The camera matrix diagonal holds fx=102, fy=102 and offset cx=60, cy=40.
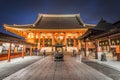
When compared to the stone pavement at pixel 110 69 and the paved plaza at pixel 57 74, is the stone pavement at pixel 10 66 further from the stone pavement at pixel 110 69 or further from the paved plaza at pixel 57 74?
the stone pavement at pixel 110 69

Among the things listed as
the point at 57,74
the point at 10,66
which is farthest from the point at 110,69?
the point at 10,66

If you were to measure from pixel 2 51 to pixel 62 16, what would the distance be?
75.5 ft

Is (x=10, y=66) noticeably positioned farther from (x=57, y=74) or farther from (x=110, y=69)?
(x=110, y=69)

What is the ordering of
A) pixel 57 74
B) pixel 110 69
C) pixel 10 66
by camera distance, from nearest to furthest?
pixel 57 74 → pixel 110 69 → pixel 10 66

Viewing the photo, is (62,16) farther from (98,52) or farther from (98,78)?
(98,78)

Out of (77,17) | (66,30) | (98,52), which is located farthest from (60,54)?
(77,17)

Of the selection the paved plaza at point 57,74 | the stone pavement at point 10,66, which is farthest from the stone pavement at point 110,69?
the stone pavement at point 10,66

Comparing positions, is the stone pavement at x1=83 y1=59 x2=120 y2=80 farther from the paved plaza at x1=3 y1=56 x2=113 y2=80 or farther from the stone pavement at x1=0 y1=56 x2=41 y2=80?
the stone pavement at x1=0 y1=56 x2=41 y2=80

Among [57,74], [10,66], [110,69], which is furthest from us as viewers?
[10,66]

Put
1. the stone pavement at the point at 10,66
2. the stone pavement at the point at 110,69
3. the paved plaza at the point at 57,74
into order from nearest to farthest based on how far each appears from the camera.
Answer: the paved plaza at the point at 57,74, the stone pavement at the point at 110,69, the stone pavement at the point at 10,66

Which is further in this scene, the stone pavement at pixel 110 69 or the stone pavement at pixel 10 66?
the stone pavement at pixel 10 66

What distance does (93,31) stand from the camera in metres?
15.8

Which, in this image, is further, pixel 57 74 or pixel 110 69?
pixel 110 69

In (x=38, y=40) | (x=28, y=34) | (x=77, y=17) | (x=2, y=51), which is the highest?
(x=77, y=17)
